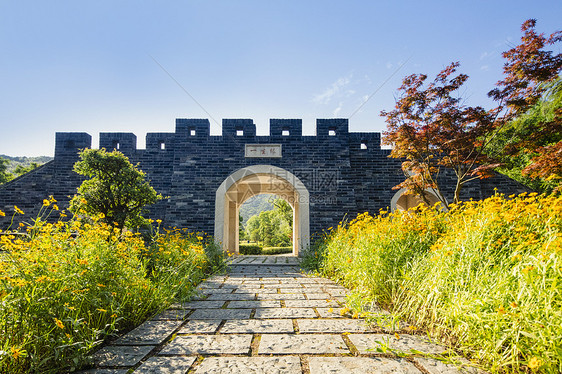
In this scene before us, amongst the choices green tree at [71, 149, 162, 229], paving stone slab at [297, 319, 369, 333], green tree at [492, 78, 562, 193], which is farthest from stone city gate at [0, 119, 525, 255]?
paving stone slab at [297, 319, 369, 333]

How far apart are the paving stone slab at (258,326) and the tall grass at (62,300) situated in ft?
2.51

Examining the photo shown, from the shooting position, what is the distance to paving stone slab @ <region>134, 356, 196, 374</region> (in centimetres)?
163

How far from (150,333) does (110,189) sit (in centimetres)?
459

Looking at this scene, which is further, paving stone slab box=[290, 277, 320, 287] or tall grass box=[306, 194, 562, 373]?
paving stone slab box=[290, 277, 320, 287]

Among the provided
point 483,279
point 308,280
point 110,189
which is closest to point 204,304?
point 308,280

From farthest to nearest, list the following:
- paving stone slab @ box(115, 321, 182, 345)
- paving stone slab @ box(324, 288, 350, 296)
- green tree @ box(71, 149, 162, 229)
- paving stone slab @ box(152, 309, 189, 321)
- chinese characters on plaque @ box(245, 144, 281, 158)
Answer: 1. chinese characters on plaque @ box(245, 144, 281, 158)
2. green tree @ box(71, 149, 162, 229)
3. paving stone slab @ box(324, 288, 350, 296)
4. paving stone slab @ box(152, 309, 189, 321)
5. paving stone slab @ box(115, 321, 182, 345)

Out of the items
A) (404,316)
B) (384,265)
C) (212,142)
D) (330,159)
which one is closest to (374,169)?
(330,159)

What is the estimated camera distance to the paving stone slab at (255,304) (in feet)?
9.97

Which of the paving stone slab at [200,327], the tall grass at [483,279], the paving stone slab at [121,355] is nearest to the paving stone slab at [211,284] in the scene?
the paving stone slab at [200,327]

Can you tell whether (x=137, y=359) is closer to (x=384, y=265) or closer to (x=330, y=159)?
(x=384, y=265)

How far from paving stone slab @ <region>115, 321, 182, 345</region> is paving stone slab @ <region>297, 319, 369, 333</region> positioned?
1010 millimetres

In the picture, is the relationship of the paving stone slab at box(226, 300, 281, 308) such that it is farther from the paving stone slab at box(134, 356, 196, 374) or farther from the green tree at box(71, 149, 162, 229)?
the green tree at box(71, 149, 162, 229)

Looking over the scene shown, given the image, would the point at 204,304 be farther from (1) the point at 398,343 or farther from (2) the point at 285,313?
(1) the point at 398,343

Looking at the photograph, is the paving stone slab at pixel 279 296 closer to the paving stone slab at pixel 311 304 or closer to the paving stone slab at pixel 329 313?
the paving stone slab at pixel 311 304
